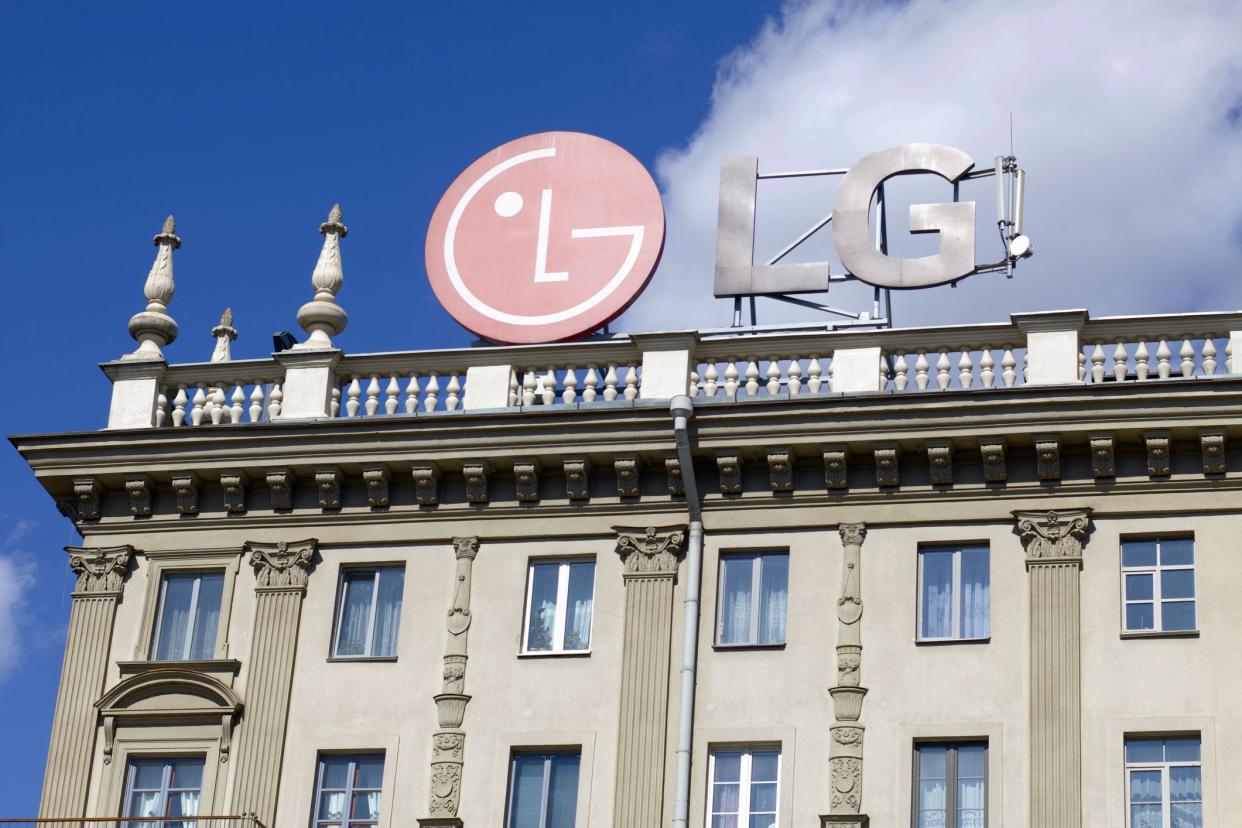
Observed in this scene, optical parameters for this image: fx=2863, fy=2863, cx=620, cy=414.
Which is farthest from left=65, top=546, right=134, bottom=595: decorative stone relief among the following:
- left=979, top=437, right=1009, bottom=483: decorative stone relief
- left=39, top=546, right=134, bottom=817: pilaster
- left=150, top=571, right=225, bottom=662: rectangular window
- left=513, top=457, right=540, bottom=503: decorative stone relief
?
left=979, top=437, right=1009, bottom=483: decorative stone relief

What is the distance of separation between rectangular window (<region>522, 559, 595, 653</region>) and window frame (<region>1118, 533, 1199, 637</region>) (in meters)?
6.83

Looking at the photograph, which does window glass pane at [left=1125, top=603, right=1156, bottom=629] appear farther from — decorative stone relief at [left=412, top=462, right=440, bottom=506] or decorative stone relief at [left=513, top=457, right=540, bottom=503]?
decorative stone relief at [left=412, top=462, right=440, bottom=506]

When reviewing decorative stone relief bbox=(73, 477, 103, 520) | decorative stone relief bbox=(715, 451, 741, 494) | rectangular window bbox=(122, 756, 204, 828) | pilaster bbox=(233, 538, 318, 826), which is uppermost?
decorative stone relief bbox=(715, 451, 741, 494)

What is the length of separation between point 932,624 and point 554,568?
5.10 metres

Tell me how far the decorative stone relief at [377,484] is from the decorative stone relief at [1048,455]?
867 centimetres

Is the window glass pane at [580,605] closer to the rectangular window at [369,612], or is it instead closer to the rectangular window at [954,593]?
the rectangular window at [369,612]

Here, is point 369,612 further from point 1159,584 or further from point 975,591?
point 1159,584

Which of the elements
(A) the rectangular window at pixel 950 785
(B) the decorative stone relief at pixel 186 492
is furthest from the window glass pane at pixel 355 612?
(A) the rectangular window at pixel 950 785

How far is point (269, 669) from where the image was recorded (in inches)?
1480

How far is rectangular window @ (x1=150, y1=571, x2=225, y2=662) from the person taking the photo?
38.2 metres

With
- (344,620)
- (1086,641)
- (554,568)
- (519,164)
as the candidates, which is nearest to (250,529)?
(344,620)

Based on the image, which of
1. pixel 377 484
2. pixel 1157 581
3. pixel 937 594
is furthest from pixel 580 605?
pixel 1157 581

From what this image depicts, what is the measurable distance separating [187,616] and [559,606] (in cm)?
517

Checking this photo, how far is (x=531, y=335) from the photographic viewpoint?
3988cm
